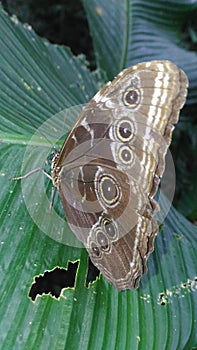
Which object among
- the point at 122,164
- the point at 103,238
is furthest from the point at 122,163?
the point at 103,238

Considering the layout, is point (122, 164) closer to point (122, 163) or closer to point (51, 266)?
point (122, 163)

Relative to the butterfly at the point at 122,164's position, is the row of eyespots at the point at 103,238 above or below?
below

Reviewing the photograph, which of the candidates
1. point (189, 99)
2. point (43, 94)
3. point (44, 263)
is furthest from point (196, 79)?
point (44, 263)

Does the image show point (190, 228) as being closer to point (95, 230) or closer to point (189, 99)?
point (95, 230)

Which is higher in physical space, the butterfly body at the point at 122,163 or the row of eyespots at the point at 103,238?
the butterfly body at the point at 122,163
